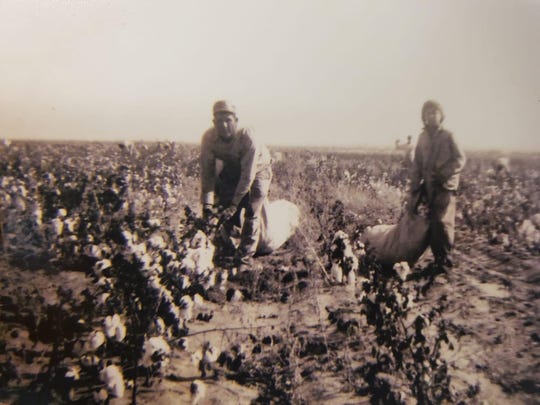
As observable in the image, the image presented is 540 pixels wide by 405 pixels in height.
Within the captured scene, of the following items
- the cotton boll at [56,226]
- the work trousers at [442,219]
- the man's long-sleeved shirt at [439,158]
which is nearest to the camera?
the man's long-sleeved shirt at [439,158]

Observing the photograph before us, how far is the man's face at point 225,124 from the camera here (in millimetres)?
2926

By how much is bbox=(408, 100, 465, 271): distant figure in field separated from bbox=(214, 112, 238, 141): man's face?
127 centimetres

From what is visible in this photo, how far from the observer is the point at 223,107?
2.85 metres

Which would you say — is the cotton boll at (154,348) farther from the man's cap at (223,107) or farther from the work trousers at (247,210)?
the man's cap at (223,107)

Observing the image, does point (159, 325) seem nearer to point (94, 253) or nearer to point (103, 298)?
point (103, 298)

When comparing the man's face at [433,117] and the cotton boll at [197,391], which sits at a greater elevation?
the man's face at [433,117]

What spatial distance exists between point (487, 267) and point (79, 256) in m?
2.99

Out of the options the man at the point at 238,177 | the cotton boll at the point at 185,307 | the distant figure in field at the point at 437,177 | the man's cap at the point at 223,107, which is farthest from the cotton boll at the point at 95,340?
the distant figure in field at the point at 437,177

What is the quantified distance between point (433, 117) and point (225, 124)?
4.49 ft

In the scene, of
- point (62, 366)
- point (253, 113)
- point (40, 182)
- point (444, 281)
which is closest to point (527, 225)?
point (444, 281)

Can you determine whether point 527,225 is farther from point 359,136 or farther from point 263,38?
point 263,38

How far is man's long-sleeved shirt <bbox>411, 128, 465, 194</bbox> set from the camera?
8.97 ft

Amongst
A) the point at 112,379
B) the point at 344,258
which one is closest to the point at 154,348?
the point at 112,379

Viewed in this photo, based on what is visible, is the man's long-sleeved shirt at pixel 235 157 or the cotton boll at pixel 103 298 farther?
A: the man's long-sleeved shirt at pixel 235 157
